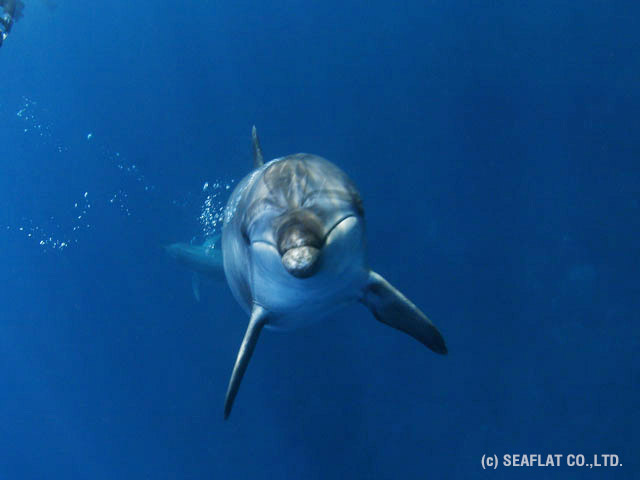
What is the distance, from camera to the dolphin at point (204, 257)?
11.6m

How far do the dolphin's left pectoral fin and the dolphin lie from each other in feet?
22.7

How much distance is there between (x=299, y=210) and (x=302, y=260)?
19.4 inches

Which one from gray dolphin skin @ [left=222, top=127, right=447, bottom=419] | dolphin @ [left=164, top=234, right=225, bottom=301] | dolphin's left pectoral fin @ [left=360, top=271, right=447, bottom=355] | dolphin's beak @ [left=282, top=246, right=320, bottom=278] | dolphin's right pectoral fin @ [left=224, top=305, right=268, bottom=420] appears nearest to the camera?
dolphin's beak @ [left=282, top=246, right=320, bottom=278]

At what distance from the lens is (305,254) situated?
2533 millimetres

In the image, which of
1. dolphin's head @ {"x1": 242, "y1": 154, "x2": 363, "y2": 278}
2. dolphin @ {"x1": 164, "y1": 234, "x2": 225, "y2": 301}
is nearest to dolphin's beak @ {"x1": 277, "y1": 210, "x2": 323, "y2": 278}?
dolphin's head @ {"x1": 242, "y1": 154, "x2": 363, "y2": 278}

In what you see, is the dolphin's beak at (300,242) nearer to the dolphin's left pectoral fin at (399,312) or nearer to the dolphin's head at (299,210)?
the dolphin's head at (299,210)

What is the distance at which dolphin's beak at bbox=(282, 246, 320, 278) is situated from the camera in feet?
8.26

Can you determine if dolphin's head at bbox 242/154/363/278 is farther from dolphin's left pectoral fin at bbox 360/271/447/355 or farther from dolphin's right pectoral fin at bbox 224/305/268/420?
dolphin's left pectoral fin at bbox 360/271/447/355

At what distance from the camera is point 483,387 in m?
10.8

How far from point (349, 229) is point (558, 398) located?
9.51 meters

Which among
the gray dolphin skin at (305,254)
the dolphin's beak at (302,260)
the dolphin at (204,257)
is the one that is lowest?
the dolphin's beak at (302,260)

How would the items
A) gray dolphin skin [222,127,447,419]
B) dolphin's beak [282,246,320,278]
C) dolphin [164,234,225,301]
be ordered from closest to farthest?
dolphin's beak [282,246,320,278] < gray dolphin skin [222,127,447,419] < dolphin [164,234,225,301]

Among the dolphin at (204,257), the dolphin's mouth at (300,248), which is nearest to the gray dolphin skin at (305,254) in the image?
the dolphin's mouth at (300,248)

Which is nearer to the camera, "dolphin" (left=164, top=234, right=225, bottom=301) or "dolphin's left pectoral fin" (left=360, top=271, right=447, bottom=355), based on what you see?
"dolphin's left pectoral fin" (left=360, top=271, right=447, bottom=355)
